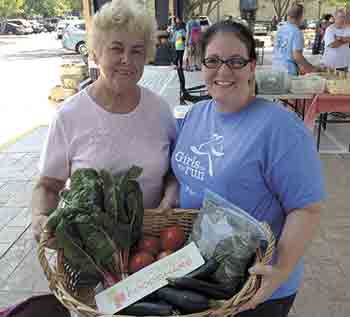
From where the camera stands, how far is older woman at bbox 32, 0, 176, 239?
1.66m

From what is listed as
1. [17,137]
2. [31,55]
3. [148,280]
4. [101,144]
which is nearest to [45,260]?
[148,280]

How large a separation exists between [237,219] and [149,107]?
0.77 metres

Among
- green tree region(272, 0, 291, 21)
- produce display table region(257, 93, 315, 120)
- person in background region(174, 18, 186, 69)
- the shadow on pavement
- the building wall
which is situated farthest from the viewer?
the building wall

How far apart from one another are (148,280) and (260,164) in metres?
0.49

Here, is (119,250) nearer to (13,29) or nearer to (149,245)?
(149,245)

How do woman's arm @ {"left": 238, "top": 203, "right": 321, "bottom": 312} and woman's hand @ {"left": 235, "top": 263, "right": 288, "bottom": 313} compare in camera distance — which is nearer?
woman's hand @ {"left": 235, "top": 263, "right": 288, "bottom": 313}

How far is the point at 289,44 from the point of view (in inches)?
246

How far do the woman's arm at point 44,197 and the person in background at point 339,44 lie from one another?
6.03 meters

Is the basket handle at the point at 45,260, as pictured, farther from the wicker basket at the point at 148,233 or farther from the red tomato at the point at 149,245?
the red tomato at the point at 149,245

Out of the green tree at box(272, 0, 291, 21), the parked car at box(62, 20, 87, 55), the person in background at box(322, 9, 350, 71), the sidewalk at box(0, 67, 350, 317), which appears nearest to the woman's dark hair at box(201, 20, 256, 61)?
the sidewalk at box(0, 67, 350, 317)

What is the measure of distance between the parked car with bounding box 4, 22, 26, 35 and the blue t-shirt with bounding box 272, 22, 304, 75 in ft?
123

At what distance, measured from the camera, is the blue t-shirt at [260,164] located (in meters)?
1.32

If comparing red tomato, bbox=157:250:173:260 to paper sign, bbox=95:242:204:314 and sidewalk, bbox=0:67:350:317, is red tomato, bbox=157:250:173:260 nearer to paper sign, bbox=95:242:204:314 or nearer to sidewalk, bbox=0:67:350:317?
paper sign, bbox=95:242:204:314

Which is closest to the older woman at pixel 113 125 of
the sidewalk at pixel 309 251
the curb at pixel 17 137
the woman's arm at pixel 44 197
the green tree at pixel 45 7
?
the woman's arm at pixel 44 197
